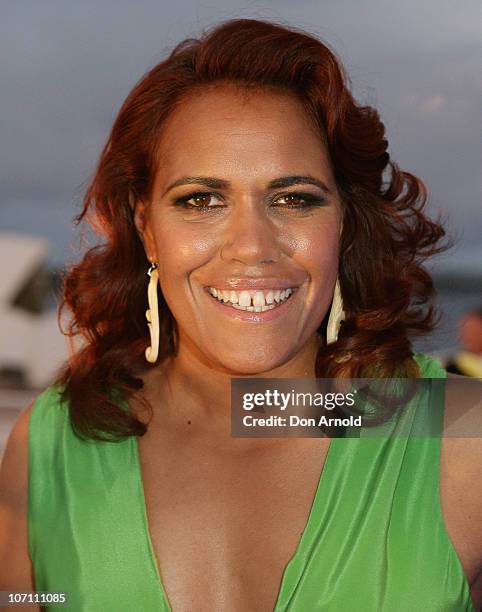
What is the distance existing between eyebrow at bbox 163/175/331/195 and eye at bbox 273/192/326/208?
14mm

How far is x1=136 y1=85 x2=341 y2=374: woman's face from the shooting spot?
1194 mm

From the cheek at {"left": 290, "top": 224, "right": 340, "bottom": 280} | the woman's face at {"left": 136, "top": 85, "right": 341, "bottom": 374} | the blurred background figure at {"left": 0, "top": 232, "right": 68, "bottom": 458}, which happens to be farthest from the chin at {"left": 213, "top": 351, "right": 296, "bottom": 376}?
the blurred background figure at {"left": 0, "top": 232, "right": 68, "bottom": 458}


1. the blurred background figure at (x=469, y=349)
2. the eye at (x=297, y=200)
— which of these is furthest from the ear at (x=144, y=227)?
the blurred background figure at (x=469, y=349)

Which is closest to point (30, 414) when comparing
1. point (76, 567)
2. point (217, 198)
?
point (76, 567)

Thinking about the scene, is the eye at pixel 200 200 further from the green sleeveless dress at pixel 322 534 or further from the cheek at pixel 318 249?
the green sleeveless dress at pixel 322 534

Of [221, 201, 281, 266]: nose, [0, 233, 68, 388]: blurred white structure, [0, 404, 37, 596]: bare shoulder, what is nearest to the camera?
[221, 201, 281, 266]: nose

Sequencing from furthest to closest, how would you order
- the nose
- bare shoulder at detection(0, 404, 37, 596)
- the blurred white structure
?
the blurred white structure
bare shoulder at detection(0, 404, 37, 596)
the nose

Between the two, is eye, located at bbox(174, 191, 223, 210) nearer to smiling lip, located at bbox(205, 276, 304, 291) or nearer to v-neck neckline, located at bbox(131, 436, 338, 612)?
smiling lip, located at bbox(205, 276, 304, 291)

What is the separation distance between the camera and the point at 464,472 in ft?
4.03

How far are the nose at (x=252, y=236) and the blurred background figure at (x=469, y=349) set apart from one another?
31 cm

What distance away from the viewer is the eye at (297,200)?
120 centimetres

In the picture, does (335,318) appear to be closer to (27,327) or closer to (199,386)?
(199,386)

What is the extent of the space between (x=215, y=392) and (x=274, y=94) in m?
0.43

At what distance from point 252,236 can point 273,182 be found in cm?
7
